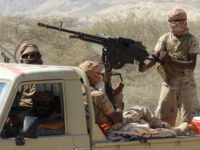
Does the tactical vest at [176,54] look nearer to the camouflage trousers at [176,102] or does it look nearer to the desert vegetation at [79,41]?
the camouflage trousers at [176,102]

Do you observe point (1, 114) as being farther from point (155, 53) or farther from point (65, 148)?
point (155, 53)

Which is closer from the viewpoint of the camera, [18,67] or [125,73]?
[18,67]

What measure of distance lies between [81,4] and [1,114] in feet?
229

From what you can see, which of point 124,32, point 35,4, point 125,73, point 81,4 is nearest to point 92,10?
point 81,4

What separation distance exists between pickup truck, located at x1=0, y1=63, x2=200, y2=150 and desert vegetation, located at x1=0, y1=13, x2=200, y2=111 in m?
11.3

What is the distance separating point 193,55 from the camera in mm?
8070

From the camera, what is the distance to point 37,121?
530 cm

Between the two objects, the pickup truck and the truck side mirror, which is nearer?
the truck side mirror

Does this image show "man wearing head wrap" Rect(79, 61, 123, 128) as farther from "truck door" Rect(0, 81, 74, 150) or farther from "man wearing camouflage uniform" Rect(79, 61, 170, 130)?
"truck door" Rect(0, 81, 74, 150)

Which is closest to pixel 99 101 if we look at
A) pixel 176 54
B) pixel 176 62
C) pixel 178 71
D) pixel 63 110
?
pixel 63 110

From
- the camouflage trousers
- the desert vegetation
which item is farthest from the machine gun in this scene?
the desert vegetation

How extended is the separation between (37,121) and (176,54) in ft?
10.6

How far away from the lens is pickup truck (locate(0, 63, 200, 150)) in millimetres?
5457

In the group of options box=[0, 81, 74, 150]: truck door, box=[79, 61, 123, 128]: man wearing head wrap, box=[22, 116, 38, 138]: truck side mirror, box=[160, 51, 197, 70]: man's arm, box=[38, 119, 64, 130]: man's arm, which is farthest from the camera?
box=[160, 51, 197, 70]: man's arm
